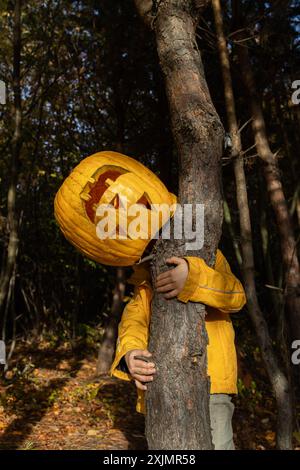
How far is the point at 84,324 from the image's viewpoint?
6762 millimetres

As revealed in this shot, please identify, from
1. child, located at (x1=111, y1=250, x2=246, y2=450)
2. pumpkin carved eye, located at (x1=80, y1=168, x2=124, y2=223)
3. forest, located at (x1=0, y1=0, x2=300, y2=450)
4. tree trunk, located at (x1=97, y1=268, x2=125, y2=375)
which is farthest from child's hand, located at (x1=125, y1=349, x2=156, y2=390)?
tree trunk, located at (x1=97, y1=268, x2=125, y2=375)

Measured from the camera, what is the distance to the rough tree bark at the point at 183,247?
1.58 meters

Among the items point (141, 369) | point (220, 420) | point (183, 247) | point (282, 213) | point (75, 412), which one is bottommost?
point (75, 412)

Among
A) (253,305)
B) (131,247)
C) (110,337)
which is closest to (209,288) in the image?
(131,247)

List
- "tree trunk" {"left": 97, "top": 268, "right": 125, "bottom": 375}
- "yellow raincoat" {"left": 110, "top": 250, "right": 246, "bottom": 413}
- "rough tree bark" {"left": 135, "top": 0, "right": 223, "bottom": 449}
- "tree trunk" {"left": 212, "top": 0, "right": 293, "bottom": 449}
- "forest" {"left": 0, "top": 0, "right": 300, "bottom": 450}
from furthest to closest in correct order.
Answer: "tree trunk" {"left": 97, "top": 268, "right": 125, "bottom": 375}, "forest" {"left": 0, "top": 0, "right": 300, "bottom": 450}, "tree trunk" {"left": 212, "top": 0, "right": 293, "bottom": 449}, "yellow raincoat" {"left": 110, "top": 250, "right": 246, "bottom": 413}, "rough tree bark" {"left": 135, "top": 0, "right": 223, "bottom": 449}

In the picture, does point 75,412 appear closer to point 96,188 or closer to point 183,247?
point 96,188

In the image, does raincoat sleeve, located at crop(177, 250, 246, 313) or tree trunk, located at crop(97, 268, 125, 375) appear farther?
tree trunk, located at crop(97, 268, 125, 375)

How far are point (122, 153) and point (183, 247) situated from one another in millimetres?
3475

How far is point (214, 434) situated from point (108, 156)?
114cm

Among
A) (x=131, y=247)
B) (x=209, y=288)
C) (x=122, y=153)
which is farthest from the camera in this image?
(x=122, y=153)

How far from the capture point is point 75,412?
4785mm

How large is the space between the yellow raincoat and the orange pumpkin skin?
263 mm

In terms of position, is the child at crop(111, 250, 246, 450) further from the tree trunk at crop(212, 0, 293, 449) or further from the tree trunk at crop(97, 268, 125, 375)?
the tree trunk at crop(97, 268, 125, 375)

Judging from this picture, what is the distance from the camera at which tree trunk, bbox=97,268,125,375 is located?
18.7 feet
